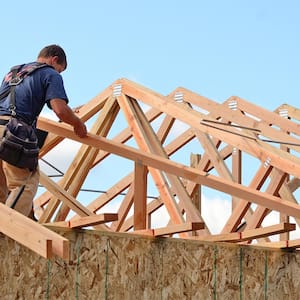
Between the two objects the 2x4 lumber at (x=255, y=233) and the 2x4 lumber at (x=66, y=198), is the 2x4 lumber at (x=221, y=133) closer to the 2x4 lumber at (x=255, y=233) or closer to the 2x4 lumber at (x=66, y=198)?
the 2x4 lumber at (x=255, y=233)

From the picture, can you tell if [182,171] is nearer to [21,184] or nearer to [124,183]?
[21,184]

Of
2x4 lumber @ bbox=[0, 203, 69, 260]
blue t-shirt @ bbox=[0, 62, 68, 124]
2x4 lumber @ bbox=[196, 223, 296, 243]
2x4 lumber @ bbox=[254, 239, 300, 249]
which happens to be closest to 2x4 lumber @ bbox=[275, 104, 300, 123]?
2x4 lumber @ bbox=[254, 239, 300, 249]

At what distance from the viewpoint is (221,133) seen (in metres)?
9.07

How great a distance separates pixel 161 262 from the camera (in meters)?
7.96

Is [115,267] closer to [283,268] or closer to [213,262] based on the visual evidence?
[213,262]

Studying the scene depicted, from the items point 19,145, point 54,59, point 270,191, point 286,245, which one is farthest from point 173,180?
point 19,145

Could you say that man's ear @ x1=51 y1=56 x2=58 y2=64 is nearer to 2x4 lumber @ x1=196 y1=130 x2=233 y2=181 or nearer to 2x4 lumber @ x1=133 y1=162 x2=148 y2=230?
2x4 lumber @ x1=133 y1=162 x2=148 y2=230

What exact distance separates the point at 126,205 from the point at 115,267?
448 cm

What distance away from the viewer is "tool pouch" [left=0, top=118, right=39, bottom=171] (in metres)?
6.61

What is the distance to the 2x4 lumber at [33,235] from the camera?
17.5 ft

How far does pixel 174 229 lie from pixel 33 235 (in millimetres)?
2304

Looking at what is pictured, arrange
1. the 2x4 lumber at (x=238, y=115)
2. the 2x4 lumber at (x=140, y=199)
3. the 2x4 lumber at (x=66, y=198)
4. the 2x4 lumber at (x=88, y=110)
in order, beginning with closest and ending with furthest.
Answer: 1. the 2x4 lumber at (x=66, y=198)
2. the 2x4 lumber at (x=140, y=199)
3. the 2x4 lumber at (x=88, y=110)
4. the 2x4 lumber at (x=238, y=115)

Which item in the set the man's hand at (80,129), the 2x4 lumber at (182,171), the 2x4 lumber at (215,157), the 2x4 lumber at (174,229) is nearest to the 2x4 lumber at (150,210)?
the 2x4 lumber at (215,157)

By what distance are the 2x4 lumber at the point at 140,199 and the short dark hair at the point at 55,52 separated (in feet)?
5.30
